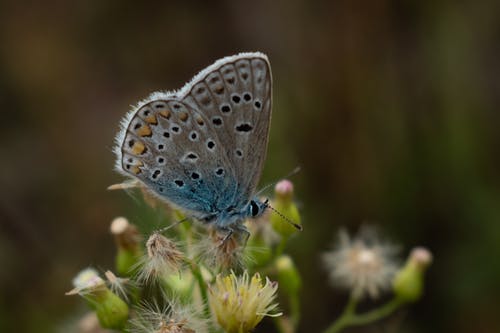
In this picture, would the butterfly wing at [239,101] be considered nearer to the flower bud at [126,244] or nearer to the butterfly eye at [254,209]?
the butterfly eye at [254,209]

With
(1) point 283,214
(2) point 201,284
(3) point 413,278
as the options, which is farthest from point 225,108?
(3) point 413,278

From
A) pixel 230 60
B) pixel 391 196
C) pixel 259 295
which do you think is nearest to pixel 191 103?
pixel 230 60

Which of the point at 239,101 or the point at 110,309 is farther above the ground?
the point at 239,101

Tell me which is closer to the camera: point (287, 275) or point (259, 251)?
point (259, 251)

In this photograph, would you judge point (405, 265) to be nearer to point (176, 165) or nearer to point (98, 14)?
point (176, 165)

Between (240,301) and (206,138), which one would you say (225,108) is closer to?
(206,138)

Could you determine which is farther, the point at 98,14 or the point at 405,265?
the point at 98,14
